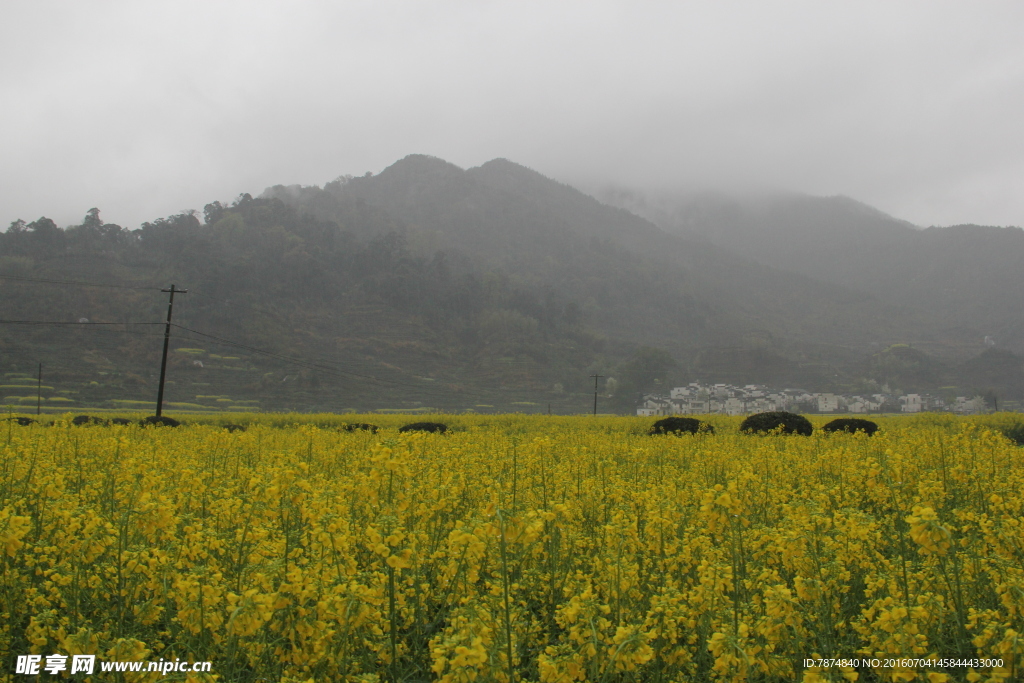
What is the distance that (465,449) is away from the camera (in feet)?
34.2

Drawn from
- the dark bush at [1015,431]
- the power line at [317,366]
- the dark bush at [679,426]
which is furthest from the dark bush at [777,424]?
the power line at [317,366]

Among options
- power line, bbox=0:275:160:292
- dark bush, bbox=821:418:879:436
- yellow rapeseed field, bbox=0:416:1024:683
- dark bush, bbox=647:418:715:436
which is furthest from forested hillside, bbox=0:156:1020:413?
yellow rapeseed field, bbox=0:416:1024:683

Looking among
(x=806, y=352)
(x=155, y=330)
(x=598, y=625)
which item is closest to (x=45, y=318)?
(x=155, y=330)

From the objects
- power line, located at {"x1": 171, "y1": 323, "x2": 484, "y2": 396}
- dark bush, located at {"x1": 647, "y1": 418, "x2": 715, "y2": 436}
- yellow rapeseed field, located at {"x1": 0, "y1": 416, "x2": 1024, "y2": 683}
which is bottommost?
yellow rapeseed field, located at {"x1": 0, "y1": 416, "x2": 1024, "y2": 683}

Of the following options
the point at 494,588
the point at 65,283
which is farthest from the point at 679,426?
the point at 65,283

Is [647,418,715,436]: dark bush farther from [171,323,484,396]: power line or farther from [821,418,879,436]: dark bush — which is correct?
[171,323,484,396]: power line

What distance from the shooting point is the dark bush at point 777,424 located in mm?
20078

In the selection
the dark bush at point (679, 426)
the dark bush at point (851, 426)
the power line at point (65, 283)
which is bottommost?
the dark bush at point (679, 426)

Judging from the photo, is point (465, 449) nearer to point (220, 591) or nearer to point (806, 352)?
point (220, 591)

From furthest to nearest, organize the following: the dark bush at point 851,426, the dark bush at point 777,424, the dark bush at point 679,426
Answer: the dark bush at point 679,426, the dark bush at point 777,424, the dark bush at point 851,426

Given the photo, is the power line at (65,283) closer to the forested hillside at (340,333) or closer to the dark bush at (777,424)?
the forested hillside at (340,333)

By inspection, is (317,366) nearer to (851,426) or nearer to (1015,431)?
(851,426)

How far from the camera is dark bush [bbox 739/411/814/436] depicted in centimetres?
2008

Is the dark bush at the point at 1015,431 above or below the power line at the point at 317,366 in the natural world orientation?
below
